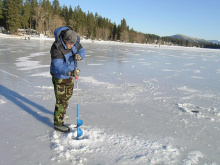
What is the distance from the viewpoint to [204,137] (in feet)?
9.42

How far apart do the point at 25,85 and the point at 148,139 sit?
4059 millimetres

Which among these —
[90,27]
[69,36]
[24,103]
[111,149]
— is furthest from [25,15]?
[111,149]

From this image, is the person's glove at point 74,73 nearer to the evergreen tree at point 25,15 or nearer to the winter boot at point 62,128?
the winter boot at point 62,128

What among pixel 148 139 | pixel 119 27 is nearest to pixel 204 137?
pixel 148 139

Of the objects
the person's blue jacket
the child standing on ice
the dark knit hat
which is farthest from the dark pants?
the dark knit hat

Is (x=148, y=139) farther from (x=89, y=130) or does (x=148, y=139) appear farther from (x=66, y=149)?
(x=66, y=149)

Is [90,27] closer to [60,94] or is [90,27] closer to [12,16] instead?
[12,16]

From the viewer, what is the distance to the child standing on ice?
261cm

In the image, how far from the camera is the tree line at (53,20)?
55.4 meters

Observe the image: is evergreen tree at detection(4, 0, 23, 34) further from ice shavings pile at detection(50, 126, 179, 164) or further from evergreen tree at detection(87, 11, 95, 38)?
ice shavings pile at detection(50, 126, 179, 164)

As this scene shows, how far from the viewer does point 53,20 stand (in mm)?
67000

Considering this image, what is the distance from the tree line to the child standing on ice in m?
59.1

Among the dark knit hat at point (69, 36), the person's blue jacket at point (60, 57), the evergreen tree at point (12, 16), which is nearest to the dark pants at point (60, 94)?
the person's blue jacket at point (60, 57)

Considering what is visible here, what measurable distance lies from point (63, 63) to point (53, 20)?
70630mm
